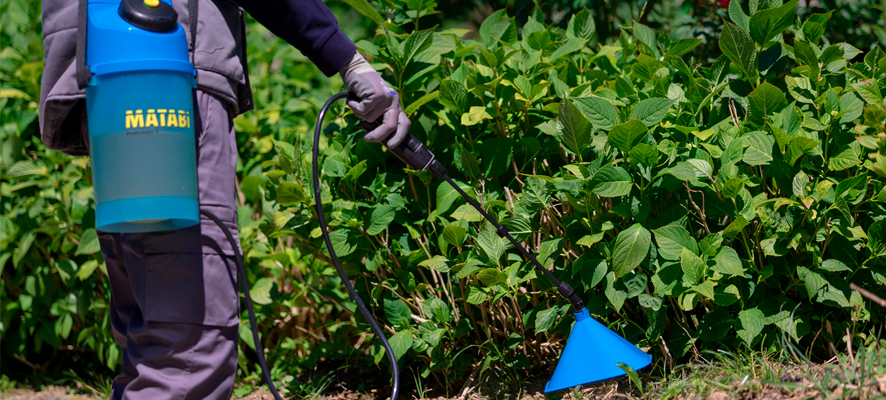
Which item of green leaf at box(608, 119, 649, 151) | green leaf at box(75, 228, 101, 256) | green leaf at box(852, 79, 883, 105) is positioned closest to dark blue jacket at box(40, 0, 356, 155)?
green leaf at box(608, 119, 649, 151)

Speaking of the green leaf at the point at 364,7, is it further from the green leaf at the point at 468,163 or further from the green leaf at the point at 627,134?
the green leaf at the point at 627,134

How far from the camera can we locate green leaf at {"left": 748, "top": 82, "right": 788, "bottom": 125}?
170 cm

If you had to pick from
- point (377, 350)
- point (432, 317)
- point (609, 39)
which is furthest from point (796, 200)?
point (609, 39)

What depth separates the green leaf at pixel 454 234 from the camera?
6.03 feet

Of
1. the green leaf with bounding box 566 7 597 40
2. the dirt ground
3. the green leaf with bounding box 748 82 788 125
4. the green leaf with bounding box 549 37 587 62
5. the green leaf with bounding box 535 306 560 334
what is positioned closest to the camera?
the dirt ground

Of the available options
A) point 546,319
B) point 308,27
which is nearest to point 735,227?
point 546,319

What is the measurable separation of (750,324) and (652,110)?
0.63m

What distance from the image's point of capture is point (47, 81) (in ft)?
5.04

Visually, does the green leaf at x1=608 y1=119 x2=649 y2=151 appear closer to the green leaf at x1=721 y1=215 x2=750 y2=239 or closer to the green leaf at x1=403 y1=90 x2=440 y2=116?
the green leaf at x1=721 y1=215 x2=750 y2=239

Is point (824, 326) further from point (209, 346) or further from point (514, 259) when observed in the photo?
point (209, 346)

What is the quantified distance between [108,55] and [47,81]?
30 cm

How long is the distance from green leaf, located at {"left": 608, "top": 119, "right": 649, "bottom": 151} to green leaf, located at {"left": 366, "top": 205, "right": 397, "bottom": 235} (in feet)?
2.34

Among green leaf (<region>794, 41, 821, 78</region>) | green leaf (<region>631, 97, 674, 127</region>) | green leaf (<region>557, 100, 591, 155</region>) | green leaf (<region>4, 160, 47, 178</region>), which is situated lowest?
green leaf (<region>4, 160, 47, 178</region>)

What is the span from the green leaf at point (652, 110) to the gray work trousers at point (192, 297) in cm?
110
